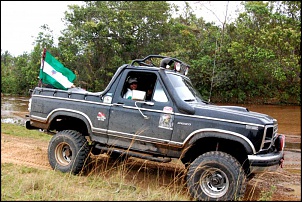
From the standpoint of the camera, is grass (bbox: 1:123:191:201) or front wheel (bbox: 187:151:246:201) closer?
grass (bbox: 1:123:191:201)

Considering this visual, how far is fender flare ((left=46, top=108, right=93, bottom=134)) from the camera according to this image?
577 cm

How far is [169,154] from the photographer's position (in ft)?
16.9

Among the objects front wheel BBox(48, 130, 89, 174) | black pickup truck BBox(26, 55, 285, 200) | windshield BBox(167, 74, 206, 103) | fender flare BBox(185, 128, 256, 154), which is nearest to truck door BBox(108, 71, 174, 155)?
black pickup truck BBox(26, 55, 285, 200)

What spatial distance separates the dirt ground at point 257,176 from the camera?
528 centimetres

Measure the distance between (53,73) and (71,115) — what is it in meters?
1.14

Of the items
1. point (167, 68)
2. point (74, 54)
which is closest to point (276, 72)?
A: point (167, 68)

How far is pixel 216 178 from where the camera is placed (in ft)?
15.0

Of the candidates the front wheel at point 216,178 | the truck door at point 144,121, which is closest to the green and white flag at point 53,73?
the truck door at point 144,121

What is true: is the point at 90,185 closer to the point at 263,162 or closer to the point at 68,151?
the point at 68,151

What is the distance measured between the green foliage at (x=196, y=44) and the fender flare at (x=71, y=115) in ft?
26.2

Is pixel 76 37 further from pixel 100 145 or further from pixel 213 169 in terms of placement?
pixel 213 169

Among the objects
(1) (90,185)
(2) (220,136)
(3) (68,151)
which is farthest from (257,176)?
(3) (68,151)

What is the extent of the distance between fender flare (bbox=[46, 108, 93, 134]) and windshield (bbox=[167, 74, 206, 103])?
172 centimetres

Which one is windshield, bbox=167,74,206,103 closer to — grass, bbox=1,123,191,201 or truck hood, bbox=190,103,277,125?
truck hood, bbox=190,103,277,125
